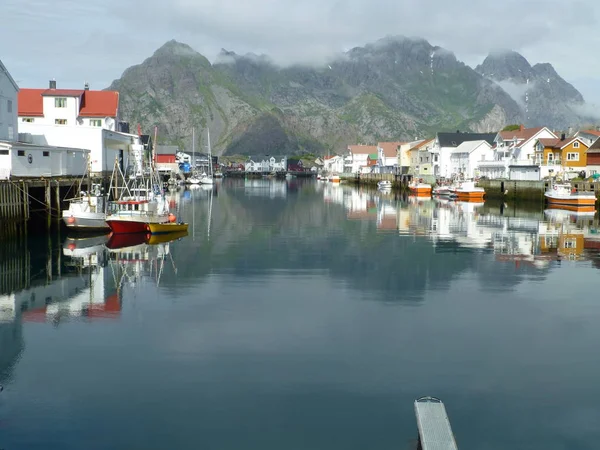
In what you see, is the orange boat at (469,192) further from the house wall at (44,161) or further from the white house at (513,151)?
the house wall at (44,161)

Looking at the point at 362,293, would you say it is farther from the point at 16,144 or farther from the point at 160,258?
the point at 16,144

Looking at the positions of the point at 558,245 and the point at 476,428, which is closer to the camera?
the point at 476,428

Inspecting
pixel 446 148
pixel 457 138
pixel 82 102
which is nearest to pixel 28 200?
pixel 82 102

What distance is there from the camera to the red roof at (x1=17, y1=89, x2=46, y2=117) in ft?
239

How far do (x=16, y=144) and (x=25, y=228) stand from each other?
6.80m

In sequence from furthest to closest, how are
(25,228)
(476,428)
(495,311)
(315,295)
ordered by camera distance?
(25,228), (315,295), (495,311), (476,428)

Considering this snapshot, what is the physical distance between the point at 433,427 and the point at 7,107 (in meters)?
52.5

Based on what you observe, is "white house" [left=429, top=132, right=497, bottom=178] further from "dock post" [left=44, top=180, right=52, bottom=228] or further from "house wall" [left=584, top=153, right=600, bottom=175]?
"dock post" [left=44, top=180, right=52, bottom=228]

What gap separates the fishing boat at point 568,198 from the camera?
64.9 meters

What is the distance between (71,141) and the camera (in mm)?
60938

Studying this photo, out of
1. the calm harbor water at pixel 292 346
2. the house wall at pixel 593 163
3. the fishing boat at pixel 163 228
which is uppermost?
the house wall at pixel 593 163

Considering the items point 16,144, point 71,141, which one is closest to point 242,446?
point 16,144

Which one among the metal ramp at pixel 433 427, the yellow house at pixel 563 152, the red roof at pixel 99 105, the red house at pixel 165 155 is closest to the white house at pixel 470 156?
the yellow house at pixel 563 152

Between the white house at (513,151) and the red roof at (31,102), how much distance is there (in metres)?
66.0
